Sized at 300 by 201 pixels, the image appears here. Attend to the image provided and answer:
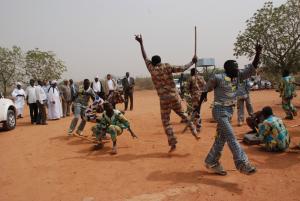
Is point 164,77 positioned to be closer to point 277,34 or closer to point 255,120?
point 255,120

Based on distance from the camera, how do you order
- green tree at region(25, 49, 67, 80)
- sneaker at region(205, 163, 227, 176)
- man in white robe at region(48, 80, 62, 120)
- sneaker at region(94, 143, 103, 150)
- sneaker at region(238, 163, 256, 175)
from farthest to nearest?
green tree at region(25, 49, 67, 80)
man in white robe at region(48, 80, 62, 120)
sneaker at region(94, 143, 103, 150)
sneaker at region(205, 163, 227, 176)
sneaker at region(238, 163, 256, 175)

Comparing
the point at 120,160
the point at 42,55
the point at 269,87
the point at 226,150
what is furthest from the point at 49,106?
the point at 269,87

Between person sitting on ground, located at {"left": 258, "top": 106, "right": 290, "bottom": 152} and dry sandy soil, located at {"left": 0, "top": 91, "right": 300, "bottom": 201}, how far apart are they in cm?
18

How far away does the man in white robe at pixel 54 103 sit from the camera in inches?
633

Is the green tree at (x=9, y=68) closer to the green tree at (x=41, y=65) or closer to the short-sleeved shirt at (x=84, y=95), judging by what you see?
the green tree at (x=41, y=65)

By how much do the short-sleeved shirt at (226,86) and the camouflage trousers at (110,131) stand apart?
9.97ft

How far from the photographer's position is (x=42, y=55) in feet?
103

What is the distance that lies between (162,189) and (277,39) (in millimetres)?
12531

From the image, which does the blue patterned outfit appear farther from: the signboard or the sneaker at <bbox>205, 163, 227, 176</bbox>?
the signboard

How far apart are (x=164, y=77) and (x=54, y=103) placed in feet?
32.1

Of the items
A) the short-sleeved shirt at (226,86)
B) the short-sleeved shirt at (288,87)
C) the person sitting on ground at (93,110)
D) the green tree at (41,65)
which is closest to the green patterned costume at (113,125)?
the person sitting on ground at (93,110)

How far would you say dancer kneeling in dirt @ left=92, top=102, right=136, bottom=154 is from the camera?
8.19 m

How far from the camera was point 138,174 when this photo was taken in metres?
6.47

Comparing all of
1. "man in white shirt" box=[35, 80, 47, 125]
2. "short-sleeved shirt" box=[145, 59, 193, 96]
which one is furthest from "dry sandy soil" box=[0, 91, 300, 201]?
"man in white shirt" box=[35, 80, 47, 125]
